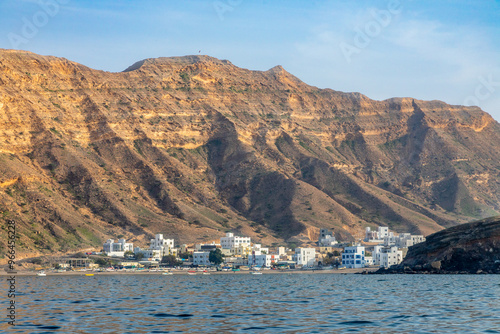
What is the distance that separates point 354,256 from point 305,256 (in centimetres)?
1331

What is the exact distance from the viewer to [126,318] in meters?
43.1

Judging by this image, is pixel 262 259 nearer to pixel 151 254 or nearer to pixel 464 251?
pixel 151 254

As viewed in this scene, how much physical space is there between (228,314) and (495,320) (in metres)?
18.0

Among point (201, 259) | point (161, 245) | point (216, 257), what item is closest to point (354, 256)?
point (216, 257)

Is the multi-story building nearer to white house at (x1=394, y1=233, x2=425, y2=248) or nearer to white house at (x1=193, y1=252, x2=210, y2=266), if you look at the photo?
white house at (x1=394, y1=233, x2=425, y2=248)

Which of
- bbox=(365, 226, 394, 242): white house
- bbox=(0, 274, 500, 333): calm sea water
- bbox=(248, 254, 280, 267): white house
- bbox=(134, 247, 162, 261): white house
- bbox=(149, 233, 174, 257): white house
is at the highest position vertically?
bbox=(365, 226, 394, 242): white house

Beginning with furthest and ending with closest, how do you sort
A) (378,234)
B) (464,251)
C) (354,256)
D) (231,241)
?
(378,234), (231,241), (354,256), (464,251)

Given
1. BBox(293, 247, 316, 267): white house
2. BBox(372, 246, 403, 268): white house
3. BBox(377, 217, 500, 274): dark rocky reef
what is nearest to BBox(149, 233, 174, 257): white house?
BBox(293, 247, 316, 267): white house

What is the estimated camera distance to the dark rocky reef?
118625 millimetres

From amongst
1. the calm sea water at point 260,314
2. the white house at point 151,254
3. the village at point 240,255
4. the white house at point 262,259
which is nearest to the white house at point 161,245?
the village at point 240,255

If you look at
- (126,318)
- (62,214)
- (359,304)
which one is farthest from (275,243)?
(126,318)

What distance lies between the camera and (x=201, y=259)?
541ft

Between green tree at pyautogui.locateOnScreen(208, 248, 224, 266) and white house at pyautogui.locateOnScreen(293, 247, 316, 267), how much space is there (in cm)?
2095

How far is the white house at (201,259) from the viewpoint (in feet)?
537
